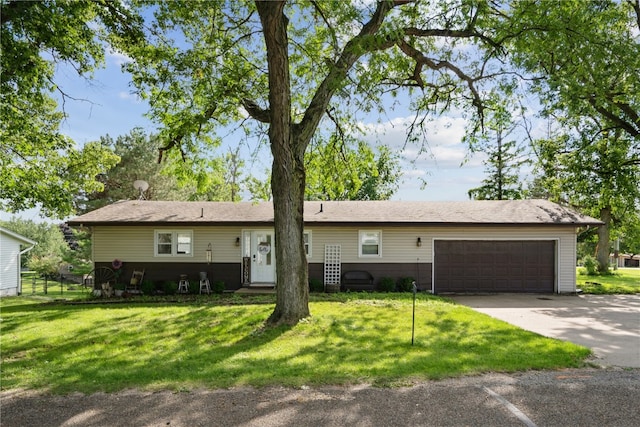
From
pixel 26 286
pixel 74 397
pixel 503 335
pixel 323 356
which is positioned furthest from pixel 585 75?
pixel 26 286

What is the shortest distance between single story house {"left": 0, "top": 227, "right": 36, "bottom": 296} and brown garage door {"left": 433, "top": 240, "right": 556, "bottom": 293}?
20535mm

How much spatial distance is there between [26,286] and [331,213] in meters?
19.9

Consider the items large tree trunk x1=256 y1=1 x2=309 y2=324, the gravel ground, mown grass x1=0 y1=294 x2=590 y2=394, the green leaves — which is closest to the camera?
the gravel ground

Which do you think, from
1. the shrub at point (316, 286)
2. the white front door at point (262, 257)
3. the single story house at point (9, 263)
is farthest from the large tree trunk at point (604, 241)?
the single story house at point (9, 263)

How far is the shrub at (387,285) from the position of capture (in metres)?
13.9

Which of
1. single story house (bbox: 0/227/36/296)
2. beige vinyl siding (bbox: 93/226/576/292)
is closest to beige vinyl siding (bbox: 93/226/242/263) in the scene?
beige vinyl siding (bbox: 93/226/576/292)

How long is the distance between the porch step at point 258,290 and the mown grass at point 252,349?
319cm

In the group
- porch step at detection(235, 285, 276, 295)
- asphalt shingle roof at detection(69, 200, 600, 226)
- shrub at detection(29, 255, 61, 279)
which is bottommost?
shrub at detection(29, 255, 61, 279)

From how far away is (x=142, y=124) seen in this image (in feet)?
34.8

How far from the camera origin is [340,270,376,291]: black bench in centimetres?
1402

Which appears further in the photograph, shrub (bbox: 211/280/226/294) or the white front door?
the white front door

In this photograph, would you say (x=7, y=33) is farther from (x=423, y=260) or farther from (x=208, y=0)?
(x=423, y=260)

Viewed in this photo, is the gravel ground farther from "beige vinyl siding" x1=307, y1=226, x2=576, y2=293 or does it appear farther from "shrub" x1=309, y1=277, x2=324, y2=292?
"beige vinyl siding" x1=307, y1=226, x2=576, y2=293

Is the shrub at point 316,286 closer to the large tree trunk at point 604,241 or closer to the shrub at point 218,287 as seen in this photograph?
the shrub at point 218,287
